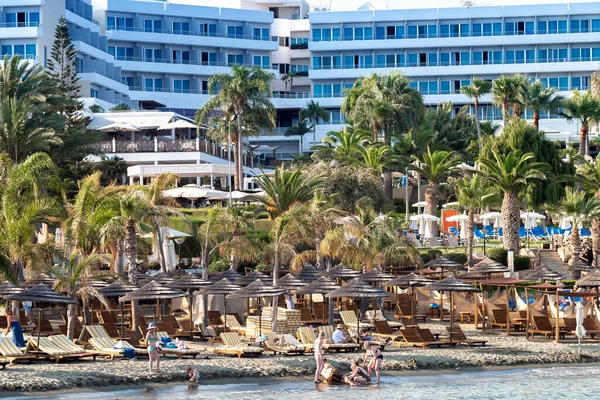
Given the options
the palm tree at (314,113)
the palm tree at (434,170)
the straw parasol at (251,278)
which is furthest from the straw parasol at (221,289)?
the palm tree at (314,113)

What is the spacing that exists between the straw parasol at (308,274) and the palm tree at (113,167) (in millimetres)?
27388

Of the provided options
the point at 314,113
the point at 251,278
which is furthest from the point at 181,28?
the point at 251,278

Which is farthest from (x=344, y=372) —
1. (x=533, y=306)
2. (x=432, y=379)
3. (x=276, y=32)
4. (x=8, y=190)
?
(x=276, y=32)

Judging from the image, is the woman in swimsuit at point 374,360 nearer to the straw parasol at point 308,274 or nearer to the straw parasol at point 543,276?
the straw parasol at point 308,274

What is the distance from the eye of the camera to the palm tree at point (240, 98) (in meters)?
69.1

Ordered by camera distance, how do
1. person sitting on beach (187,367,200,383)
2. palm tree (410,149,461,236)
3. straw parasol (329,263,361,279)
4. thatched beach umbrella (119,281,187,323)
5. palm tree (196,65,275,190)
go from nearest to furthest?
person sitting on beach (187,367,200,383) < thatched beach umbrella (119,281,187,323) < straw parasol (329,263,361,279) < palm tree (410,149,461,236) < palm tree (196,65,275,190)

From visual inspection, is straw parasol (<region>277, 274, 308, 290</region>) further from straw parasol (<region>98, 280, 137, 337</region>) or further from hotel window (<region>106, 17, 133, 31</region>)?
hotel window (<region>106, 17, 133, 31</region>)

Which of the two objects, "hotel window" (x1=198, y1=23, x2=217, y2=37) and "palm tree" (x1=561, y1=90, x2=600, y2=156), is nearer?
"palm tree" (x1=561, y1=90, x2=600, y2=156)

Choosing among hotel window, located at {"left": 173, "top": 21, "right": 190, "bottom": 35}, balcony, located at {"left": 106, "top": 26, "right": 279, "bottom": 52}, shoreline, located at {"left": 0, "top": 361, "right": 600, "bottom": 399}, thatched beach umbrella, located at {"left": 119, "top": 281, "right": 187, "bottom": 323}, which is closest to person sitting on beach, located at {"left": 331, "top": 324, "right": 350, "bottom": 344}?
shoreline, located at {"left": 0, "top": 361, "right": 600, "bottom": 399}

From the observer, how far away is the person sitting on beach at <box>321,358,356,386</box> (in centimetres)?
2738

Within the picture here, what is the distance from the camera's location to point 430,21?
109 meters

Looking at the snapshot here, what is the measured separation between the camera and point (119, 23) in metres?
109

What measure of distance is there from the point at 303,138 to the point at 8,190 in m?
71.0

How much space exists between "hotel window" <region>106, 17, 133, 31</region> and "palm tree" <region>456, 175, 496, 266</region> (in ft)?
196
